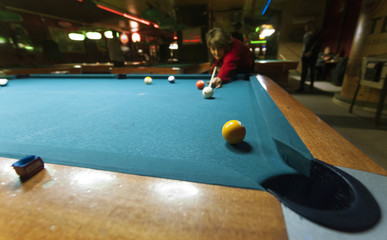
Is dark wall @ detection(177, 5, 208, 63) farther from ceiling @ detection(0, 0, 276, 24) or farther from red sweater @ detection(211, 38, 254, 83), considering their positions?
red sweater @ detection(211, 38, 254, 83)

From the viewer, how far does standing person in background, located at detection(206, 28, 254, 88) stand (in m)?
2.41

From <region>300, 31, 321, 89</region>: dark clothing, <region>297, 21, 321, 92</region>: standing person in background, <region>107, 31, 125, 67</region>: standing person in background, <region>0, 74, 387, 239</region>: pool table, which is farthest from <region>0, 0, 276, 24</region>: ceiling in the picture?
<region>0, 74, 387, 239</region>: pool table

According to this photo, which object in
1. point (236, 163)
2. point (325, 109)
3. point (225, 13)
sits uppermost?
point (225, 13)

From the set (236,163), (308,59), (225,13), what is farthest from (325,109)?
(225,13)

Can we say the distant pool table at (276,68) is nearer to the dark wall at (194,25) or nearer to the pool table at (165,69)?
the pool table at (165,69)

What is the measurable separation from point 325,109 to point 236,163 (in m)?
4.18

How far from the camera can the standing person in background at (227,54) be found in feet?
7.91

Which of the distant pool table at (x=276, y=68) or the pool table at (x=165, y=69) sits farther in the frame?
the distant pool table at (x=276, y=68)

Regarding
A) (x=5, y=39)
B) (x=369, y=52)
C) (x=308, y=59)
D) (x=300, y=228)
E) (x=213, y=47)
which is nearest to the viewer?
(x=300, y=228)

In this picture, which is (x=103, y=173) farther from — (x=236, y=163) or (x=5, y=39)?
(x=5, y=39)

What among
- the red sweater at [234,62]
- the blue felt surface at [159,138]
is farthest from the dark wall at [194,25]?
the blue felt surface at [159,138]

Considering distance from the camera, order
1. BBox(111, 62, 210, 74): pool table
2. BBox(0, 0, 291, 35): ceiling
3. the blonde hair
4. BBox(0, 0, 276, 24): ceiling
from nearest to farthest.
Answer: the blonde hair < BBox(111, 62, 210, 74): pool table < BBox(0, 0, 291, 35): ceiling < BBox(0, 0, 276, 24): ceiling

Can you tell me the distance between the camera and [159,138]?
2.71 feet

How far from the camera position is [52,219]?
38cm
